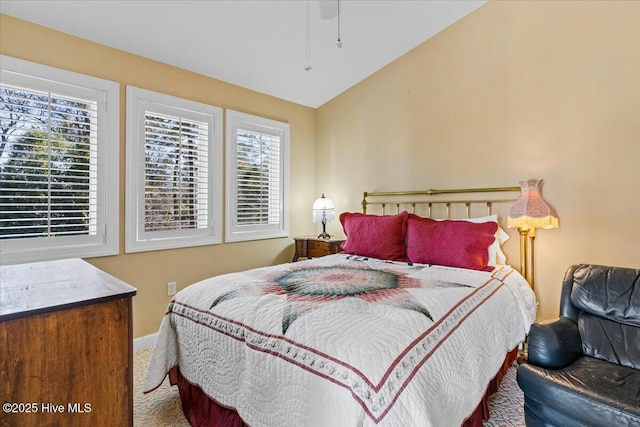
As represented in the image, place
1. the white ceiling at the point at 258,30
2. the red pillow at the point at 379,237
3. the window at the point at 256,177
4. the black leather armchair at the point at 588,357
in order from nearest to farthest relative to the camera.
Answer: the black leather armchair at the point at 588,357, the white ceiling at the point at 258,30, the red pillow at the point at 379,237, the window at the point at 256,177

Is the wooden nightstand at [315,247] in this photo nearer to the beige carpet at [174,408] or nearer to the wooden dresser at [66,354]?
the beige carpet at [174,408]

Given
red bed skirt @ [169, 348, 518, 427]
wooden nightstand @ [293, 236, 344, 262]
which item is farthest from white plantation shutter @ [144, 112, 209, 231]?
red bed skirt @ [169, 348, 518, 427]

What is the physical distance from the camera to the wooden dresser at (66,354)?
0.99m

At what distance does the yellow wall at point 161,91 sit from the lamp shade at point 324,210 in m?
0.34

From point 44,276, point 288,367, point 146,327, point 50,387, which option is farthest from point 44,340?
point 146,327

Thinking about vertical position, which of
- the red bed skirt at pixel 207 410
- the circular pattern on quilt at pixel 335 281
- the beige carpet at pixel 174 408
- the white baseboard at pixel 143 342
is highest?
the circular pattern on quilt at pixel 335 281

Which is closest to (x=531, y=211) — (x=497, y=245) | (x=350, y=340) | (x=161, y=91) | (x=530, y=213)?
(x=530, y=213)

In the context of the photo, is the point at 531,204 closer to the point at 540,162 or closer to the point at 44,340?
the point at 540,162

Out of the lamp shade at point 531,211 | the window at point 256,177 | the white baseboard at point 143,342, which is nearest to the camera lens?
the lamp shade at point 531,211

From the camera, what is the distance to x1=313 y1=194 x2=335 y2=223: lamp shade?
13.0ft

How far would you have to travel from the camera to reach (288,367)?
50.9 inches

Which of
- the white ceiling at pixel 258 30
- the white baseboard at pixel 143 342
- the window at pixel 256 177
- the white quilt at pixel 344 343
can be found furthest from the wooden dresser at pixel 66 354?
the window at pixel 256 177

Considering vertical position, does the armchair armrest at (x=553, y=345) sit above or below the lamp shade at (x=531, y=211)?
below

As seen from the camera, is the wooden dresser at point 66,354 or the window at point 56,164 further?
the window at point 56,164
